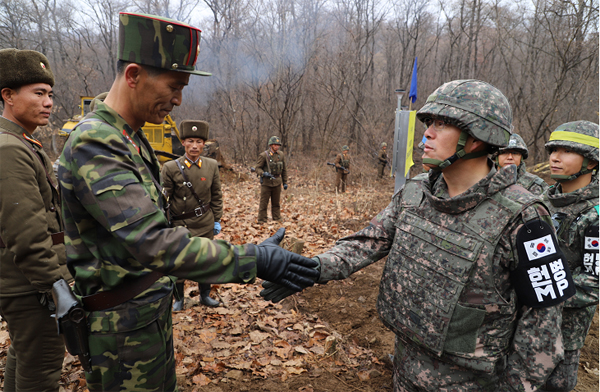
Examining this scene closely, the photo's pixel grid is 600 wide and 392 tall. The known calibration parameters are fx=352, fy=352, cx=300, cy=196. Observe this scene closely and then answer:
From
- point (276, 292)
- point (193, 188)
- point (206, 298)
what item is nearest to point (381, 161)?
point (193, 188)

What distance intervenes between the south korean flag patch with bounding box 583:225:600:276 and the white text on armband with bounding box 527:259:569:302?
145cm

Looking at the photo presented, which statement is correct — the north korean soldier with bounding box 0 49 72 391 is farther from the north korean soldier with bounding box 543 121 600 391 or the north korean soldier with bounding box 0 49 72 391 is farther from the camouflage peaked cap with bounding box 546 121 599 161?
the camouflage peaked cap with bounding box 546 121 599 161

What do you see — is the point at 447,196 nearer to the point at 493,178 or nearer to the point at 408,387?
the point at 493,178

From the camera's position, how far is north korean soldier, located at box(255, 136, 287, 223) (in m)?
9.29

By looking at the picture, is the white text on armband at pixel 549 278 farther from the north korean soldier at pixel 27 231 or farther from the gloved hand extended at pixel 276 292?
the north korean soldier at pixel 27 231

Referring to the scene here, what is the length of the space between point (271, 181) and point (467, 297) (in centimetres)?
767

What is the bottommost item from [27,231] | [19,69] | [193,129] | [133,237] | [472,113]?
[27,231]

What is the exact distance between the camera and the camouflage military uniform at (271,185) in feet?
30.5

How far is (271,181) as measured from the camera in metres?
9.34

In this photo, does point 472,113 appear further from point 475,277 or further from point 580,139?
point 580,139

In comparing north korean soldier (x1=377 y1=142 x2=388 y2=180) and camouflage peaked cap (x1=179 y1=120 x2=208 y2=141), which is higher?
camouflage peaked cap (x1=179 y1=120 x2=208 y2=141)

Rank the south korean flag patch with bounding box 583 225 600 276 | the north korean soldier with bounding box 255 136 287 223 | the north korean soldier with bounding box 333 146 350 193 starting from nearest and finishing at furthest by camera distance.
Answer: the south korean flag patch with bounding box 583 225 600 276
the north korean soldier with bounding box 255 136 287 223
the north korean soldier with bounding box 333 146 350 193

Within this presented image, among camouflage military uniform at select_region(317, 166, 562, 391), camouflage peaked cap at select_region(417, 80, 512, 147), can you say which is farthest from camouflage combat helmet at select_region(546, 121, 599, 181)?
camouflage military uniform at select_region(317, 166, 562, 391)

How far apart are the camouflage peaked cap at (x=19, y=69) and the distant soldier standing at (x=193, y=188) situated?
2307 mm
